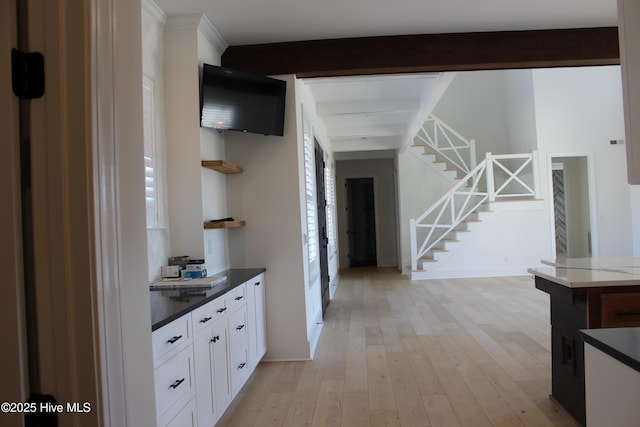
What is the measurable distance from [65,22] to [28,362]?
0.71m

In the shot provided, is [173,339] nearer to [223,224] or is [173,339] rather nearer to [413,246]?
[223,224]

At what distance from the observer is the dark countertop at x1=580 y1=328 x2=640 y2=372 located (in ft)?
3.62

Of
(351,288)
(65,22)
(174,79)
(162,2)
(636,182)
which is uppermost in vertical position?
(162,2)

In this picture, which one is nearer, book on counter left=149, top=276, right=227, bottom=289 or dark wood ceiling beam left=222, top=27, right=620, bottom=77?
book on counter left=149, top=276, right=227, bottom=289

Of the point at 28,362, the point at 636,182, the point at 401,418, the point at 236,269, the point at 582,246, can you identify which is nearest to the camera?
the point at 28,362

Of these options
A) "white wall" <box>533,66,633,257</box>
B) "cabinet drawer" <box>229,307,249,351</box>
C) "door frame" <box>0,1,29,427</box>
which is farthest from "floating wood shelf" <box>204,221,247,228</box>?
"white wall" <box>533,66,633,257</box>

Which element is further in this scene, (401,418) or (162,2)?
(162,2)

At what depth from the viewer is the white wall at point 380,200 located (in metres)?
10.9

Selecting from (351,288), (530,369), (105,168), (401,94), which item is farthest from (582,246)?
(105,168)

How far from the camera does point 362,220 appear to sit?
11.7 metres

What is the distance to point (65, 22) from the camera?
0.88 m

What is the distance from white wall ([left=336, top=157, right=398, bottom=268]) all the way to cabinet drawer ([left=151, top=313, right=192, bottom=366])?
912cm

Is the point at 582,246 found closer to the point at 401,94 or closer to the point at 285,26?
the point at 401,94

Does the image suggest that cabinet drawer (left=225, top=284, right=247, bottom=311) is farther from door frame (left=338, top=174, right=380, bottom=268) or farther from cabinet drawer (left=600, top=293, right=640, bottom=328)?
door frame (left=338, top=174, right=380, bottom=268)
